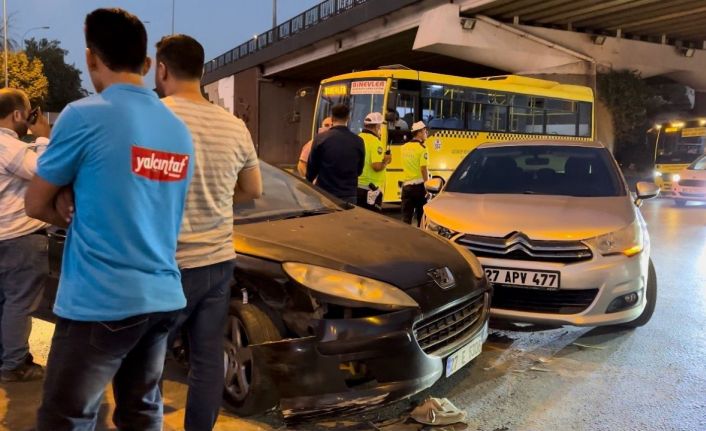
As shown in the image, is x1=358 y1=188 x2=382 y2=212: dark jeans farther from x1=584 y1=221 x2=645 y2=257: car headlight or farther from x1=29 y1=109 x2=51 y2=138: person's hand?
x1=29 y1=109 x2=51 y2=138: person's hand

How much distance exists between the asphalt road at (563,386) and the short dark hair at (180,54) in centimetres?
181

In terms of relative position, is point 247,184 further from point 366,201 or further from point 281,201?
point 366,201

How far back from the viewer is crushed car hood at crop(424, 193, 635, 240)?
415 centimetres

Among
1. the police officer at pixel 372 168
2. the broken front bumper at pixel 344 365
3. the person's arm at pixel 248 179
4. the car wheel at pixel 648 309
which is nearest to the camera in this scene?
the person's arm at pixel 248 179

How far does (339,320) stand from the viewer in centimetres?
272

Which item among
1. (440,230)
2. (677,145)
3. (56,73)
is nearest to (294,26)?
(677,145)

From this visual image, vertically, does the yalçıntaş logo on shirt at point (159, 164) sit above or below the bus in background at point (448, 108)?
below

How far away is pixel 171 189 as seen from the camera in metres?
1.87

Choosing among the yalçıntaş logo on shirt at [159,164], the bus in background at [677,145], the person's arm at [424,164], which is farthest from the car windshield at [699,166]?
the yalçıntaş logo on shirt at [159,164]

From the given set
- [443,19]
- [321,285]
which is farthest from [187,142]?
[443,19]

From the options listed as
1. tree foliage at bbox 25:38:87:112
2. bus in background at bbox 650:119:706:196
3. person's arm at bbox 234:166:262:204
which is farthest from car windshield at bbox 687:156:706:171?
tree foliage at bbox 25:38:87:112

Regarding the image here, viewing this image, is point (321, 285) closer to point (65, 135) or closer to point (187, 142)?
point (187, 142)

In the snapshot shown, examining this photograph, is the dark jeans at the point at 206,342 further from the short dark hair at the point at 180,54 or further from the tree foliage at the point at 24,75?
the tree foliage at the point at 24,75

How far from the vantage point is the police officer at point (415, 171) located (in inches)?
280
